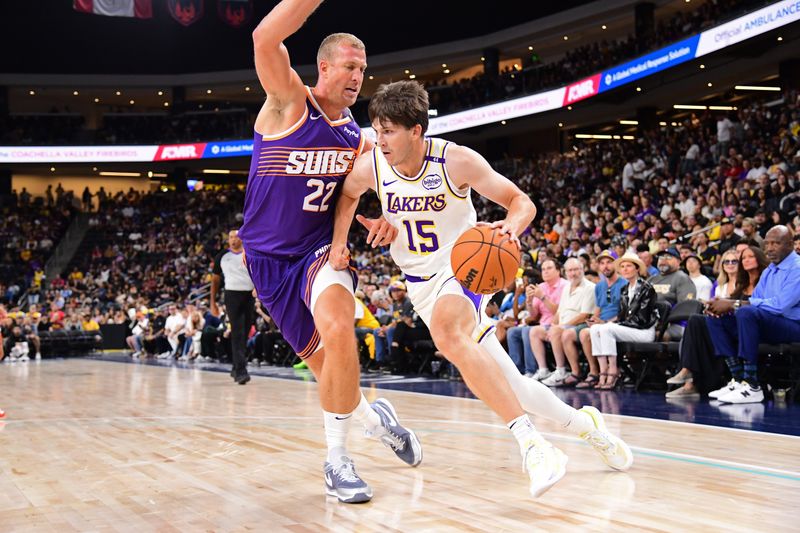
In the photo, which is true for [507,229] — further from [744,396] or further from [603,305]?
[603,305]

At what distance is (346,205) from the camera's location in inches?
151

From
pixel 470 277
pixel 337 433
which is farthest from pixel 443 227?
pixel 337 433

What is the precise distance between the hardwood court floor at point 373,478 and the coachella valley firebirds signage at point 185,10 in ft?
73.2

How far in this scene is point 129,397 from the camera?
26.9ft

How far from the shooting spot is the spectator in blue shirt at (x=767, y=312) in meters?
6.41

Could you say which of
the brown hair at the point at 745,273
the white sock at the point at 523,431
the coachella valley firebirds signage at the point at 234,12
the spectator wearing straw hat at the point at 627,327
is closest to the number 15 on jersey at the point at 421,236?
the white sock at the point at 523,431

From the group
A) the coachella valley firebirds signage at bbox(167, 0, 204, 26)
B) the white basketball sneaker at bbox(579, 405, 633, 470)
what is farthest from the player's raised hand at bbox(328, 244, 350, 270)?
the coachella valley firebirds signage at bbox(167, 0, 204, 26)

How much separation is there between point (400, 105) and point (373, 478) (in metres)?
1.66

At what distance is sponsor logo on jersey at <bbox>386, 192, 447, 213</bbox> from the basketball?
335mm

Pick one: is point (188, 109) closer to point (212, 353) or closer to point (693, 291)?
point (212, 353)

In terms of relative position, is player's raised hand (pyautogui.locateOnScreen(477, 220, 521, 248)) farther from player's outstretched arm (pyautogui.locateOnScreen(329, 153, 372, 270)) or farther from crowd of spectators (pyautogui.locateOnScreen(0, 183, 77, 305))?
crowd of spectators (pyautogui.locateOnScreen(0, 183, 77, 305))

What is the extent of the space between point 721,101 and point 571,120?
484cm

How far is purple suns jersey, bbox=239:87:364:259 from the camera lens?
371cm

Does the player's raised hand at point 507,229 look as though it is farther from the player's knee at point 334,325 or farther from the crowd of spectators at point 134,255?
the crowd of spectators at point 134,255
